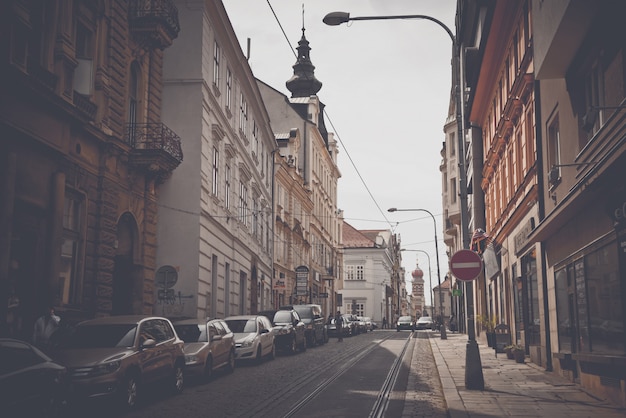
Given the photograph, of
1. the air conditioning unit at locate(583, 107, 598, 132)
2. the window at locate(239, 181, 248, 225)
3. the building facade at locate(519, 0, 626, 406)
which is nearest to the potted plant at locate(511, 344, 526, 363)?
the building facade at locate(519, 0, 626, 406)

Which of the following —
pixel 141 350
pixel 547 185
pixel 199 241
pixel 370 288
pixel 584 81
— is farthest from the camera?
pixel 370 288

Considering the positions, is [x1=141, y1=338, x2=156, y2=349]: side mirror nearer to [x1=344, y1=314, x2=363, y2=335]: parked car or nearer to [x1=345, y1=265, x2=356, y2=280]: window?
[x1=344, y1=314, x2=363, y2=335]: parked car

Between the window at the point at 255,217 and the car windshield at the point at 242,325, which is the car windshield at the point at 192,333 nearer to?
the car windshield at the point at 242,325

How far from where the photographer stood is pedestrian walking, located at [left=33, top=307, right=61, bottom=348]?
15539 mm

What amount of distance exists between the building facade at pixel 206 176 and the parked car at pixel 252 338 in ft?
8.22

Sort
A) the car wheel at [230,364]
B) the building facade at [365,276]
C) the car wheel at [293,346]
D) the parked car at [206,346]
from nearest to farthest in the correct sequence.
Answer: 1. the parked car at [206,346]
2. the car wheel at [230,364]
3. the car wheel at [293,346]
4. the building facade at [365,276]

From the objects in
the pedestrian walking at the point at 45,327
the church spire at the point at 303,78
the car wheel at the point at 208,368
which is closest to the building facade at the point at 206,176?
the car wheel at the point at 208,368

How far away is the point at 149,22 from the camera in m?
22.4

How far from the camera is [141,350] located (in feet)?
42.0

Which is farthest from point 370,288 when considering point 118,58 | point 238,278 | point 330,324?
point 118,58

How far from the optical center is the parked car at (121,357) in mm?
11367

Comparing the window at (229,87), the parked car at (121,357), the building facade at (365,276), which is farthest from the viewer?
the building facade at (365,276)

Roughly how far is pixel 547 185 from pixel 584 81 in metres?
4.09

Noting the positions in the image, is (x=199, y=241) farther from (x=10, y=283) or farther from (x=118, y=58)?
(x=10, y=283)
